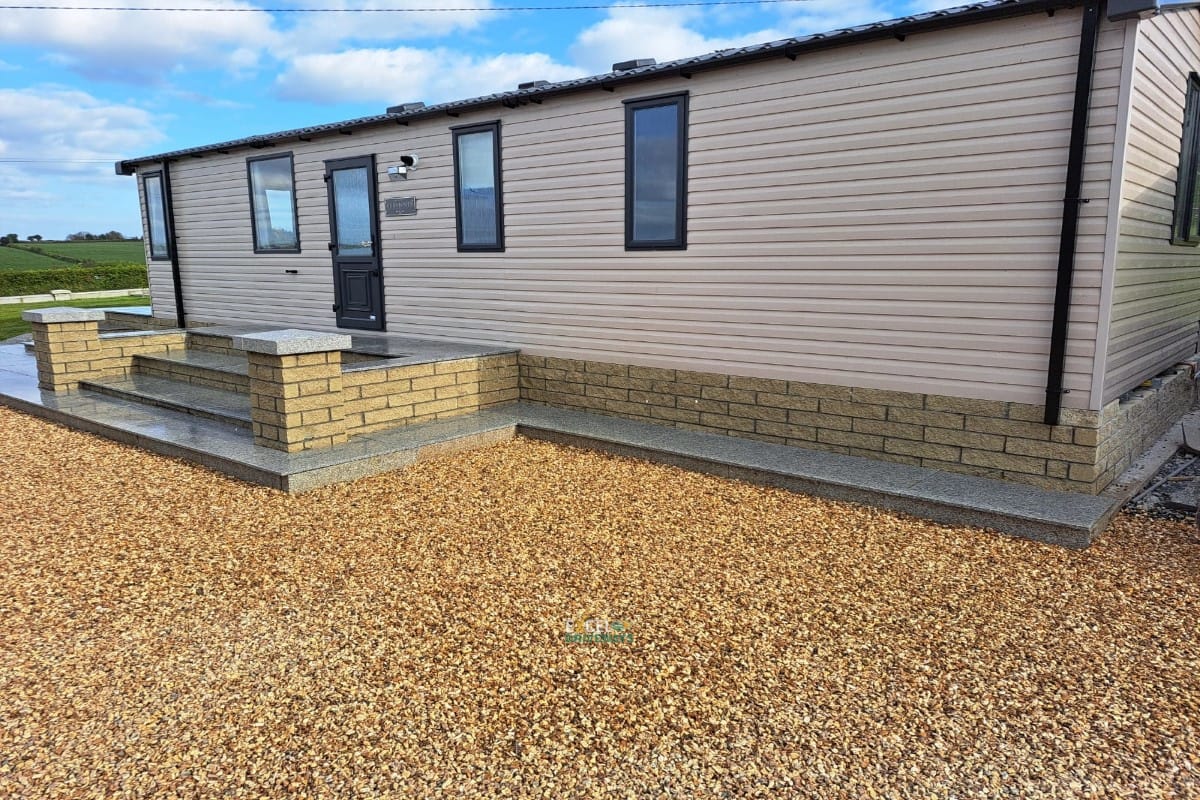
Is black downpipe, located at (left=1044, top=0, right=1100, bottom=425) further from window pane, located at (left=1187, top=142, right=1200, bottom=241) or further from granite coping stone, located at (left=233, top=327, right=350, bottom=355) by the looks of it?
granite coping stone, located at (left=233, top=327, right=350, bottom=355)

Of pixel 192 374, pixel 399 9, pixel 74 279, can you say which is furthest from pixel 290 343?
pixel 74 279

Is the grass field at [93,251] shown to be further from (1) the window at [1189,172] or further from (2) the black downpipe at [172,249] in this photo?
(1) the window at [1189,172]

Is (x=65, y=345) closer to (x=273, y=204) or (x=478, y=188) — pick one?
(x=273, y=204)

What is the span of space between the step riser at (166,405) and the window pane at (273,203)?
293cm

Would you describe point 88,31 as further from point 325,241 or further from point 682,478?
point 682,478

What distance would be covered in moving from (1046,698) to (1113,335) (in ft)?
9.35

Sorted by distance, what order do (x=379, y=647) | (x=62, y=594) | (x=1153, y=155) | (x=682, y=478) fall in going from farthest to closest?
1. (x=682, y=478)
2. (x=1153, y=155)
3. (x=62, y=594)
4. (x=379, y=647)

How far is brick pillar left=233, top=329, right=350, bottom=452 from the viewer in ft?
17.2

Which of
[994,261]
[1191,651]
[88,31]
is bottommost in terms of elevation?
[1191,651]

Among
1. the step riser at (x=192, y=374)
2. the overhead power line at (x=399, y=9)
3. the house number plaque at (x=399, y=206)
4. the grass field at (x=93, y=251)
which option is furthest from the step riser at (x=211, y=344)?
the grass field at (x=93, y=251)

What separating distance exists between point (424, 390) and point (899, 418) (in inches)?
151

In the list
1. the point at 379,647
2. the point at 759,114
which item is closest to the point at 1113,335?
the point at 759,114

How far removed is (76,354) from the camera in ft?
25.2

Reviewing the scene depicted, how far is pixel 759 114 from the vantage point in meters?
5.57
